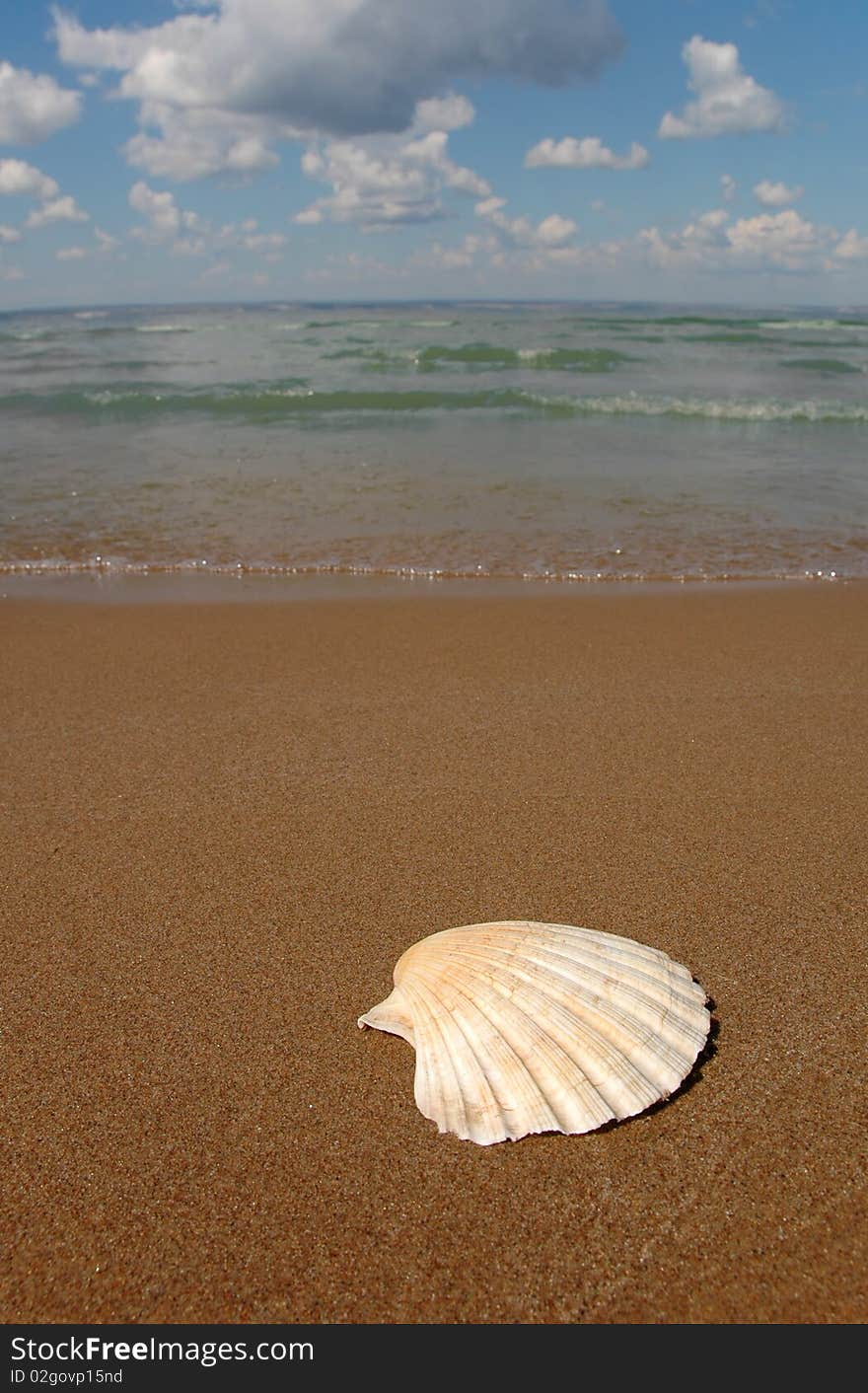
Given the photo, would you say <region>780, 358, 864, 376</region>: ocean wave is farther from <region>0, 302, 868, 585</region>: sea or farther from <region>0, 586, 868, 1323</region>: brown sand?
<region>0, 586, 868, 1323</region>: brown sand

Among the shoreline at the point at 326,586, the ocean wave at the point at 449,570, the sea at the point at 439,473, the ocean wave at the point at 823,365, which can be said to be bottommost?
the shoreline at the point at 326,586

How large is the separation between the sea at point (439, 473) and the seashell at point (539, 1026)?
204 inches

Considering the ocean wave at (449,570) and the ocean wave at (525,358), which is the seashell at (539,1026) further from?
the ocean wave at (525,358)


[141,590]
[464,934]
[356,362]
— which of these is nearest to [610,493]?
[141,590]

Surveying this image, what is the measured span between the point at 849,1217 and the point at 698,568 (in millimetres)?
6188

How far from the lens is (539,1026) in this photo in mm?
2162

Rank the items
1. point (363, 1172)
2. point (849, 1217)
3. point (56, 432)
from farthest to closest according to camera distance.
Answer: point (56, 432) → point (363, 1172) → point (849, 1217)

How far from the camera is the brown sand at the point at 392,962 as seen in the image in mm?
1825

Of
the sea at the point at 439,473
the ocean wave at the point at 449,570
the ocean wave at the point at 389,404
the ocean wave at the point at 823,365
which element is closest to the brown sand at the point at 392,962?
the ocean wave at the point at 449,570

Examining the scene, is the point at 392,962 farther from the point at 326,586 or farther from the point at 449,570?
the point at 449,570

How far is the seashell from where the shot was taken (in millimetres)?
2070

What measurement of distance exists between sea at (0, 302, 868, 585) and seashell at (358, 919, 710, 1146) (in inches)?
204

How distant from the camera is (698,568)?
7.53 metres
